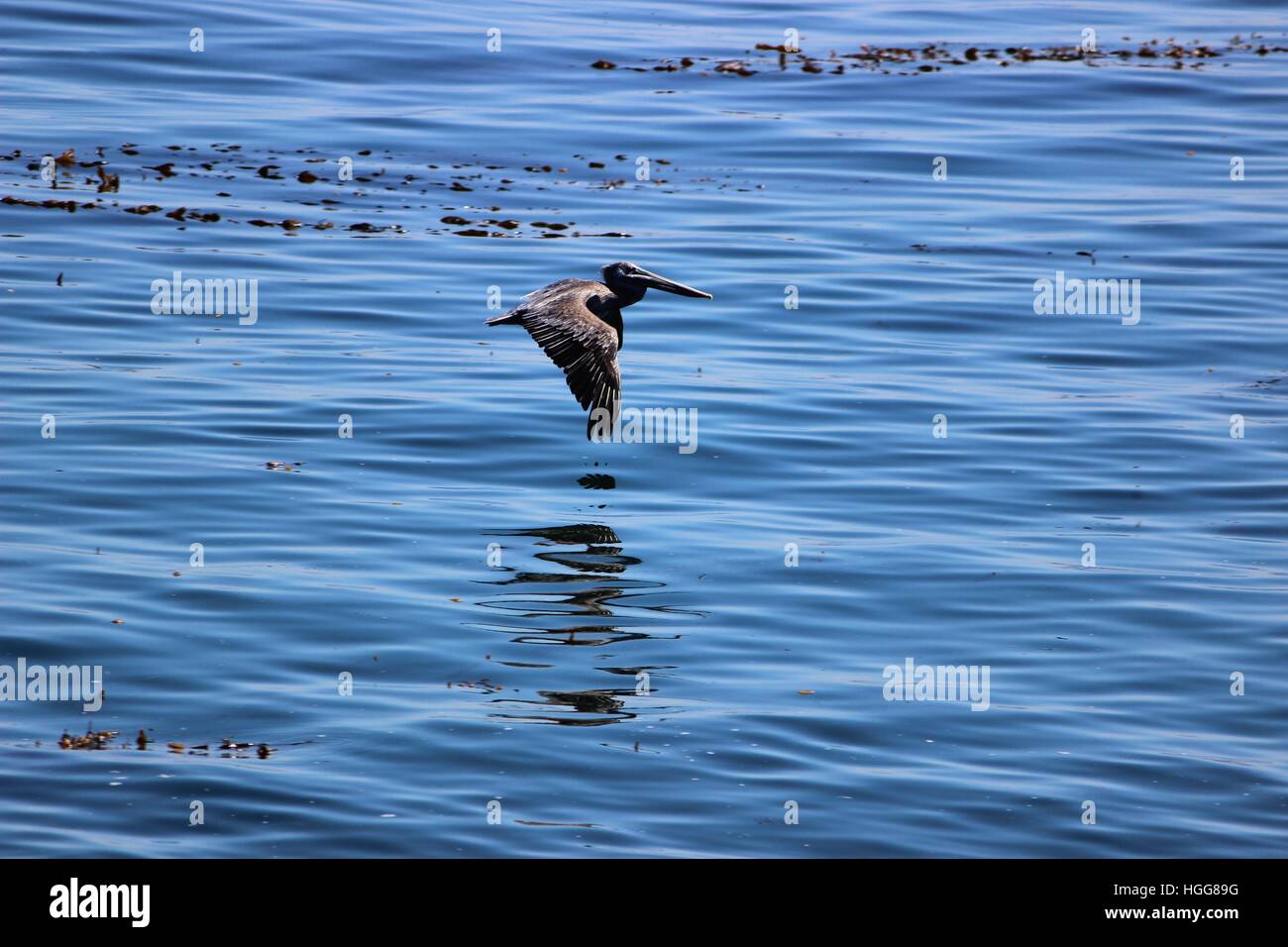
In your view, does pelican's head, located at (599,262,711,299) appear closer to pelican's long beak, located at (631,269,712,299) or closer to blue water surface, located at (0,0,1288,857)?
pelican's long beak, located at (631,269,712,299)

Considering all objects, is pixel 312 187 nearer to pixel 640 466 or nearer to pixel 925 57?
pixel 640 466

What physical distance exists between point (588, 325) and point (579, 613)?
132 inches

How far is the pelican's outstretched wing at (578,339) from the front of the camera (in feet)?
47.6

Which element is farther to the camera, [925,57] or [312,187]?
[925,57]

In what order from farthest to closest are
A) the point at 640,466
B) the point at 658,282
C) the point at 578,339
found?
the point at 640,466 → the point at 658,282 → the point at 578,339

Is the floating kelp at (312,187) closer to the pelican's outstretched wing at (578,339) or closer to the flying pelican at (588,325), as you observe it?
the flying pelican at (588,325)

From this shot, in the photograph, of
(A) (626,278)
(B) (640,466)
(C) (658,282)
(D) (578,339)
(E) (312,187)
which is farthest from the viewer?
(E) (312,187)

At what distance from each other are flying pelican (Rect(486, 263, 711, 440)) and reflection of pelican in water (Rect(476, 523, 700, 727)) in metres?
1.17

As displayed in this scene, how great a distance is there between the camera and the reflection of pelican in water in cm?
1100

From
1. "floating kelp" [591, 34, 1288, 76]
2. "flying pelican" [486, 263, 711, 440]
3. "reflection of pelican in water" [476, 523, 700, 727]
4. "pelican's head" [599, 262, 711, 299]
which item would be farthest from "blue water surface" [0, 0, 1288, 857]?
"pelican's head" [599, 262, 711, 299]

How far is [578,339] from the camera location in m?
14.9

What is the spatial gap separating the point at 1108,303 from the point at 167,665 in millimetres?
14148

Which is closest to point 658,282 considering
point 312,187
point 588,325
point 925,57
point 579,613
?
point 588,325

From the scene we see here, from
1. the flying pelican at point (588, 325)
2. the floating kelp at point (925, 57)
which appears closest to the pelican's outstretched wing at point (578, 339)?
the flying pelican at point (588, 325)
